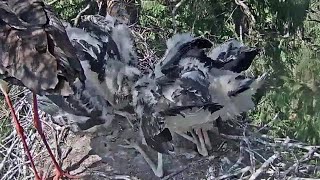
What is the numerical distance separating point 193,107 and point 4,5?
86cm

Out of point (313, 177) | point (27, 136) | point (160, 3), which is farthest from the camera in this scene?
point (160, 3)

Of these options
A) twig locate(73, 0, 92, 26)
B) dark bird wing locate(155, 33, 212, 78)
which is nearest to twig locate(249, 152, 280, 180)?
dark bird wing locate(155, 33, 212, 78)

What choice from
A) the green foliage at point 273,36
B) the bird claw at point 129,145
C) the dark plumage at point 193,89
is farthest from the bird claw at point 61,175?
the green foliage at point 273,36

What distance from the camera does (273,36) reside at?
12.9 feet

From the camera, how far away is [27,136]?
3465 mm

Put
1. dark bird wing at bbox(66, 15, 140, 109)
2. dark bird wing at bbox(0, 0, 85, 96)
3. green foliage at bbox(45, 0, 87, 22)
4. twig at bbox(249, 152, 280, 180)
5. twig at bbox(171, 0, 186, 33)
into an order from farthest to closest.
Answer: green foliage at bbox(45, 0, 87, 22) → twig at bbox(171, 0, 186, 33) → dark bird wing at bbox(66, 15, 140, 109) → twig at bbox(249, 152, 280, 180) → dark bird wing at bbox(0, 0, 85, 96)

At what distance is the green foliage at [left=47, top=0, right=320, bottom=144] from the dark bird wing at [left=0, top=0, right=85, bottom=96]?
1.08 metres

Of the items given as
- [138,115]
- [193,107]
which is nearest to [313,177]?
[193,107]

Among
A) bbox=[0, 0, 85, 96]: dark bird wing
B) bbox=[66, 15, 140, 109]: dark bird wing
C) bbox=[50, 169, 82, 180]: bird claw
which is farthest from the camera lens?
bbox=[50, 169, 82, 180]: bird claw

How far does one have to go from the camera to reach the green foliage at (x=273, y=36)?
124 inches

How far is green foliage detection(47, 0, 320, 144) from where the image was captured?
10.3 feet

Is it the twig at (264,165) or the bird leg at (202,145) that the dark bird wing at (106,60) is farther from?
the twig at (264,165)

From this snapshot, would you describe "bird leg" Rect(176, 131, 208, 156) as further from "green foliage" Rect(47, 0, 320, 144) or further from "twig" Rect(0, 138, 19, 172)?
"twig" Rect(0, 138, 19, 172)

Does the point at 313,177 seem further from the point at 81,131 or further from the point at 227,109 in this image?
the point at 81,131
